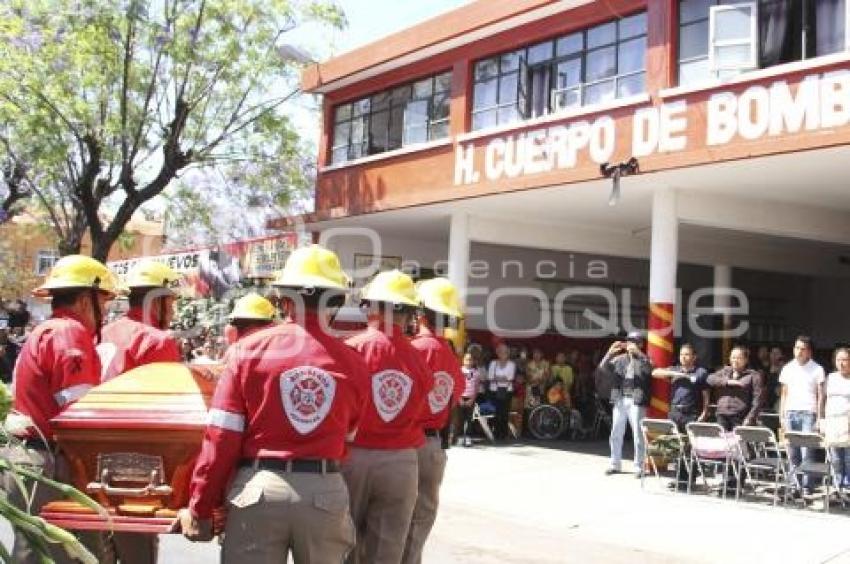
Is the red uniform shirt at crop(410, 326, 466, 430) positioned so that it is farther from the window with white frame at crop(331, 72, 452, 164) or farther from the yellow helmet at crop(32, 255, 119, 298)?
the window with white frame at crop(331, 72, 452, 164)

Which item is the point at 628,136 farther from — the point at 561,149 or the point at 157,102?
the point at 157,102

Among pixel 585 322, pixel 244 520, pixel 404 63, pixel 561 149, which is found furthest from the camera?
pixel 585 322

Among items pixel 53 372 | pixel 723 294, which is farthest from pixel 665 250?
pixel 53 372

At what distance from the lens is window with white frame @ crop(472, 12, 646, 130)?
43.7 ft

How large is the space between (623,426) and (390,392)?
26.0ft

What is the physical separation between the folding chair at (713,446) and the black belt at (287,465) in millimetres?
7494

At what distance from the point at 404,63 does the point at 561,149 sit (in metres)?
4.78

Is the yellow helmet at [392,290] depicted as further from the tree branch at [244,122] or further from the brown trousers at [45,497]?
the tree branch at [244,122]

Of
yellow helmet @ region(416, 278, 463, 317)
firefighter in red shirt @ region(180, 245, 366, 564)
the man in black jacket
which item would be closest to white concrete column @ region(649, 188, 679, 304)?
the man in black jacket

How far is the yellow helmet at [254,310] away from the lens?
242 inches

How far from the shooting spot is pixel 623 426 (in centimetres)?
1207

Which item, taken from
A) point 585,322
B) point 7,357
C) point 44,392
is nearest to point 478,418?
point 585,322

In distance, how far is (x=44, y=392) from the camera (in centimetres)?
410

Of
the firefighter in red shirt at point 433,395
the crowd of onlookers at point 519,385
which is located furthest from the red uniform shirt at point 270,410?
the crowd of onlookers at point 519,385
